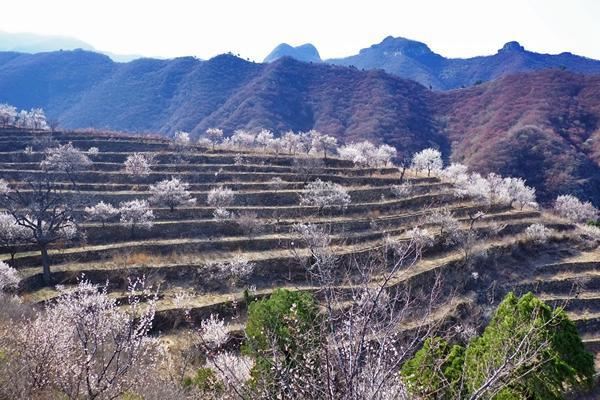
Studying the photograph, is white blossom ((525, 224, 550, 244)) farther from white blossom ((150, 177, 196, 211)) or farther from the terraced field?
white blossom ((150, 177, 196, 211))

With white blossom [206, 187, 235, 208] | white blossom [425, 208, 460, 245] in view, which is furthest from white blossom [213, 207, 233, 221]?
white blossom [425, 208, 460, 245]

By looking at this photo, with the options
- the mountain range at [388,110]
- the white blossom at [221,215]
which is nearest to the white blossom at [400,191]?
the white blossom at [221,215]

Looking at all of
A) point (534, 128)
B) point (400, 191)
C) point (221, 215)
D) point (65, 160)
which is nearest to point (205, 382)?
point (221, 215)

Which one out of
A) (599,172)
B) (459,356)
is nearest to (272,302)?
(459,356)

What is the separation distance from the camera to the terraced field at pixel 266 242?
38.8 meters

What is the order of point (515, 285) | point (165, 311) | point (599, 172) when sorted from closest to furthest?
point (165, 311)
point (515, 285)
point (599, 172)

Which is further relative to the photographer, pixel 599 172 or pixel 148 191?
pixel 599 172

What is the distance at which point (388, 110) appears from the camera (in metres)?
143

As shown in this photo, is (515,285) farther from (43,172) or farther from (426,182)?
(43,172)

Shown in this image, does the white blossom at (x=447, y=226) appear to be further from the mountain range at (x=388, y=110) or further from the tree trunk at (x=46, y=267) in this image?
the mountain range at (x=388, y=110)

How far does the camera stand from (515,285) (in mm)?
43562

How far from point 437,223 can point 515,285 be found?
10.8 meters

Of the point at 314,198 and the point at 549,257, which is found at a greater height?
the point at 314,198

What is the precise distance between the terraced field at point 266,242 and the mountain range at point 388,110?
44.4m
